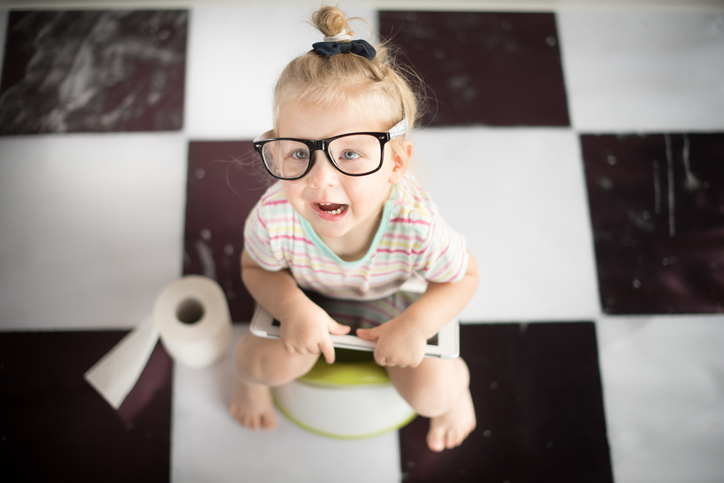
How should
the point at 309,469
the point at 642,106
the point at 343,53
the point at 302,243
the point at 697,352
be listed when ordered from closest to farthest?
1. the point at 343,53
2. the point at 302,243
3. the point at 309,469
4. the point at 697,352
5. the point at 642,106

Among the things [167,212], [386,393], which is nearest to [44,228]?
[167,212]

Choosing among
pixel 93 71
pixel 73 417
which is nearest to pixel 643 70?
pixel 93 71

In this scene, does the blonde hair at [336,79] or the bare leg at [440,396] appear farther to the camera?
the bare leg at [440,396]

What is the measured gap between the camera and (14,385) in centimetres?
89

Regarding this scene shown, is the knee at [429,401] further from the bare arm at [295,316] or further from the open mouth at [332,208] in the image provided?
the open mouth at [332,208]

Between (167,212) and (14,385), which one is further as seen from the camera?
(167,212)

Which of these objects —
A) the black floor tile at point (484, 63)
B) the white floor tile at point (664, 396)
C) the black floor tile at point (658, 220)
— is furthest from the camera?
the black floor tile at point (484, 63)

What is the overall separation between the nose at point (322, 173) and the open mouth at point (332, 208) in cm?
4

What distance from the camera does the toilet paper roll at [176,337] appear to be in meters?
0.77

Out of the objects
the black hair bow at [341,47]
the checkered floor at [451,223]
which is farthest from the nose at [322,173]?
the checkered floor at [451,223]

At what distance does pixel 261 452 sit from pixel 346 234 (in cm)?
45

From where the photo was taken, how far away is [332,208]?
610mm

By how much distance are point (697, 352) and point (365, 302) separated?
68 cm

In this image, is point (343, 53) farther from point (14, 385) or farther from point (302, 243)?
point (14, 385)
